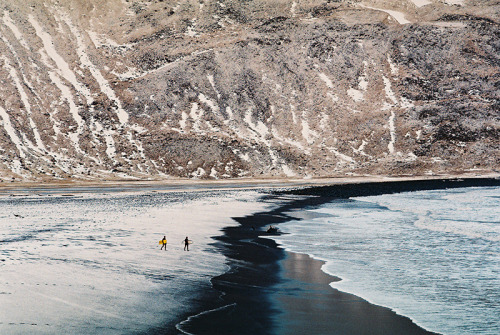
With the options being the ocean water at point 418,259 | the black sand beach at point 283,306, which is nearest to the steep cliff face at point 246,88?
the ocean water at point 418,259

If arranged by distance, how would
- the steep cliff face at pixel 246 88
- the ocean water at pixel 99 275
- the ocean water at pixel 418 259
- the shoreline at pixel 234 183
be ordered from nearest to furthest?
1. the ocean water at pixel 99 275
2. the ocean water at pixel 418 259
3. the shoreline at pixel 234 183
4. the steep cliff face at pixel 246 88

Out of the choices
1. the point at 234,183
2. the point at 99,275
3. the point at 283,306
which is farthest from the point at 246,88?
the point at 283,306

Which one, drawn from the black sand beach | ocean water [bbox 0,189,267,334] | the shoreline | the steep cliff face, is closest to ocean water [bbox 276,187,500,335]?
the black sand beach

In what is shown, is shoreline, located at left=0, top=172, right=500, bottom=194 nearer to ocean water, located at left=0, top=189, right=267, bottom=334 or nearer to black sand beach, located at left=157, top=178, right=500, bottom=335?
ocean water, located at left=0, top=189, right=267, bottom=334

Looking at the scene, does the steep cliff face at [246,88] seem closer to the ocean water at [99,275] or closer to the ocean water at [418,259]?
the ocean water at [418,259]

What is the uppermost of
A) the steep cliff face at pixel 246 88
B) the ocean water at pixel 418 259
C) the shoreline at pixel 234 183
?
the steep cliff face at pixel 246 88

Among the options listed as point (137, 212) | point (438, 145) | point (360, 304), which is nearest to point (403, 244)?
point (360, 304)
